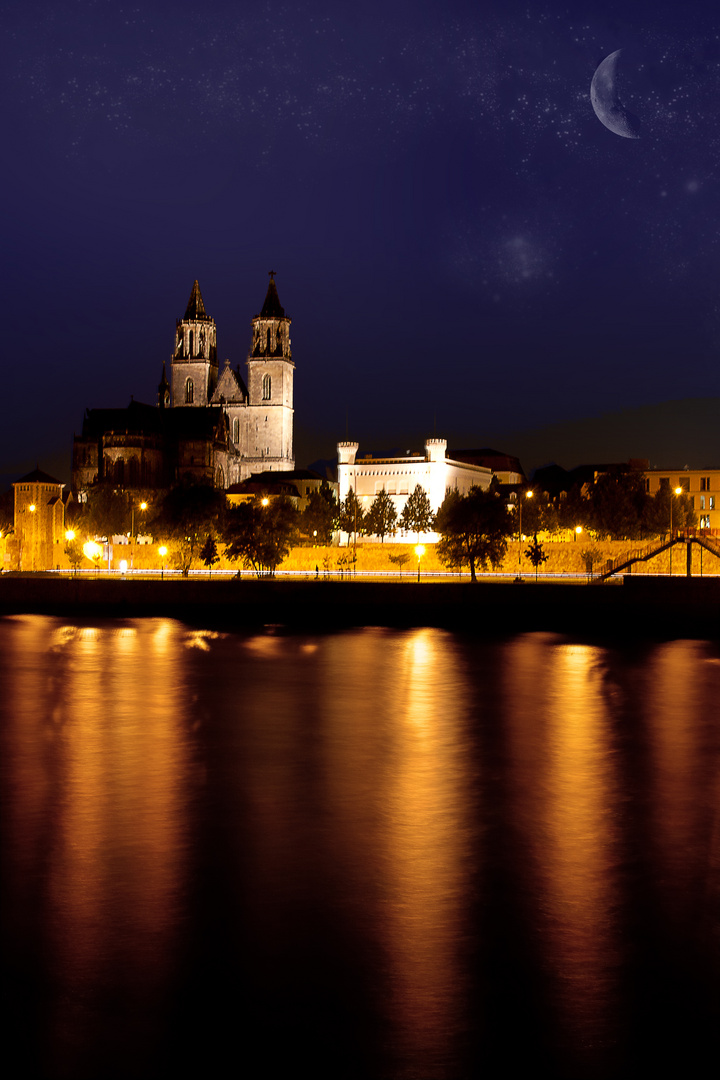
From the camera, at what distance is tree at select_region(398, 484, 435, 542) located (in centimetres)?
10156

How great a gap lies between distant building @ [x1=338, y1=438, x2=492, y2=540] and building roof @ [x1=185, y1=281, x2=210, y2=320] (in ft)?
122

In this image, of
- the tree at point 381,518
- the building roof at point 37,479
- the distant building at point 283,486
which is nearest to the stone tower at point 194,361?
the distant building at point 283,486

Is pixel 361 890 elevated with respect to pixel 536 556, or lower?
lower

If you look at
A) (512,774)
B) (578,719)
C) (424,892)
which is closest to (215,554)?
(578,719)

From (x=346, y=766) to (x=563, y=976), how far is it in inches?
384

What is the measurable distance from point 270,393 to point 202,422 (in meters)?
11.0

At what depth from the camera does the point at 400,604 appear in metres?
46.7

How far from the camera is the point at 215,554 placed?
236ft

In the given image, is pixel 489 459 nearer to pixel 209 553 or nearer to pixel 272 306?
pixel 272 306

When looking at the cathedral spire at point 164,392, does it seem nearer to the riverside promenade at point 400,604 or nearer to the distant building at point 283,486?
the distant building at point 283,486

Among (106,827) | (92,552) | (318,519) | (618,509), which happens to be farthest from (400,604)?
(318,519)

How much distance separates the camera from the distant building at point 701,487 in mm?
103312

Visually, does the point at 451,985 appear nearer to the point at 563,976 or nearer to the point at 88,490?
the point at 563,976

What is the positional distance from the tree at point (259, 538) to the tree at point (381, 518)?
94.3 feet
